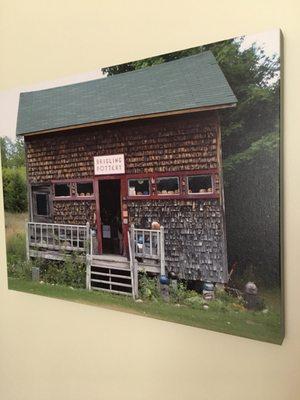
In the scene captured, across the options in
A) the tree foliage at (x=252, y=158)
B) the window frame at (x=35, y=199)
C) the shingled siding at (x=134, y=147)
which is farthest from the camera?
the window frame at (x=35, y=199)

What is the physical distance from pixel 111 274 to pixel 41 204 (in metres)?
0.34

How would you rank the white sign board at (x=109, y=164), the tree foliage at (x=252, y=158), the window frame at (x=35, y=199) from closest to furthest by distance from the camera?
the tree foliage at (x=252, y=158), the white sign board at (x=109, y=164), the window frame at (x=35, y=199)

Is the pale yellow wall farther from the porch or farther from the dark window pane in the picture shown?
the dark window pane

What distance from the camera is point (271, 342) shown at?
0.79 m

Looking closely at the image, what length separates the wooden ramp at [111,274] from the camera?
985 mm

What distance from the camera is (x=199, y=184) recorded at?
2.86 ft

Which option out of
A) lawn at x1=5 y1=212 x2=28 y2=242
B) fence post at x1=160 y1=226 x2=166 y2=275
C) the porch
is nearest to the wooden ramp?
the porch

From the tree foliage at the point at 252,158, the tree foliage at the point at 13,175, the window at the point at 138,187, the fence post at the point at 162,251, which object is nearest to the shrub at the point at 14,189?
the tree foliage at the point at 13,175

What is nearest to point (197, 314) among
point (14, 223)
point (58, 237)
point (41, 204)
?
point (58, 237)

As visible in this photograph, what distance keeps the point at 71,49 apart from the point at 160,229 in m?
0.65

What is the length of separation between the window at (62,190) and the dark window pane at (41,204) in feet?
0.17

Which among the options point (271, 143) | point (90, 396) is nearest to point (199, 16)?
point (271, 143)

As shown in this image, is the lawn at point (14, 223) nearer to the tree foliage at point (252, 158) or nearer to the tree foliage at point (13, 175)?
the tree foliage at point (13, 175)

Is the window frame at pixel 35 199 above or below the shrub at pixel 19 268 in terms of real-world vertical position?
above
